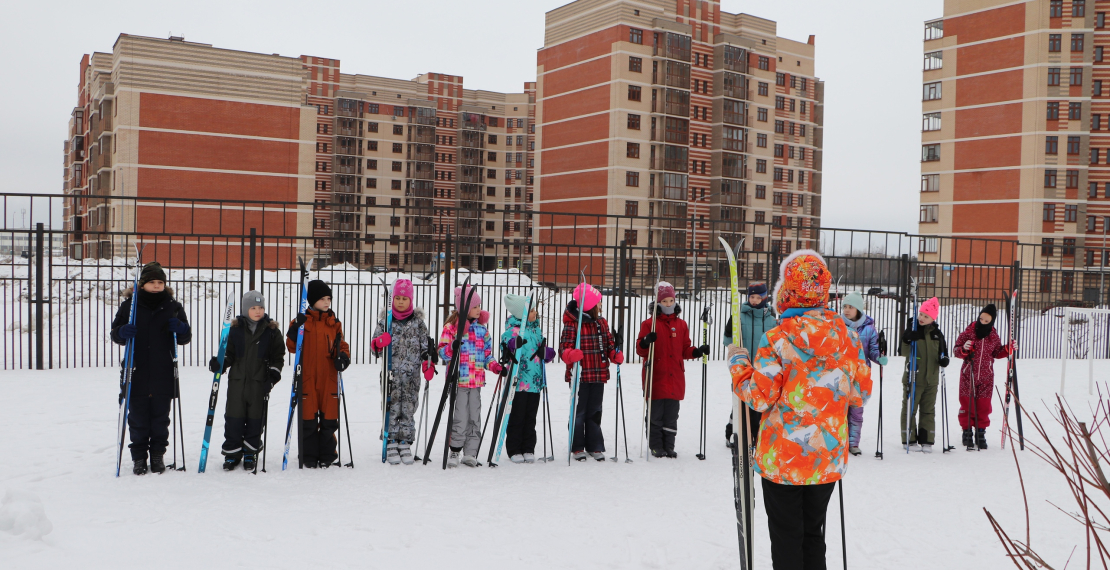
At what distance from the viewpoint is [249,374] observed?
607cm

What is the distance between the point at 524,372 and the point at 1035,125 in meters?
47.0

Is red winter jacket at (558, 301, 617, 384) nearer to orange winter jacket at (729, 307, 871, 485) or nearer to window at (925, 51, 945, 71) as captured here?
orange winter jacket at (729, 307, 871, 485)

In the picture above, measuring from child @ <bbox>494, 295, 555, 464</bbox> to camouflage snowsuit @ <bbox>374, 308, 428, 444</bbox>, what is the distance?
80 cm

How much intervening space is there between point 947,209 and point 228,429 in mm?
50115

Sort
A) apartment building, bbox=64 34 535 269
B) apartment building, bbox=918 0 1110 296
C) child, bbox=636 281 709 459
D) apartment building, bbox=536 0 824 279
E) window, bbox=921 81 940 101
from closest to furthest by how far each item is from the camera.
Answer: child, bbox=636 281 709 459, apartment building, bbox=64 34 535 269, apartment building, bbox=918 0 1110 296, window, bbox=921 81 940 101, apartment building, bbox=536 0 824 279

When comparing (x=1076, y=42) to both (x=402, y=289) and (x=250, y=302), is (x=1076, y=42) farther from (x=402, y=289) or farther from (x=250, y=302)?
(x=250, y=302)

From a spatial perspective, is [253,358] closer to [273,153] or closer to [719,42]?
[273,153]

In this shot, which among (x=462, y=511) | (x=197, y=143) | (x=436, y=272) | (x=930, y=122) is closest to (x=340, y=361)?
(x=462, y=511)

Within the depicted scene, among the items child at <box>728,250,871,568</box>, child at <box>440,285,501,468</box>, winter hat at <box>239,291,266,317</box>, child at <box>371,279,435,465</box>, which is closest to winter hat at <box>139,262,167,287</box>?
winter hat at <box>239,291,266,317</box>

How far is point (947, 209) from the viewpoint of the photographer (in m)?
47.0

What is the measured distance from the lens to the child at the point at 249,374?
19.9 feet

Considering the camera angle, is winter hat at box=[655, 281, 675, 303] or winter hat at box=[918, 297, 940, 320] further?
winter hat at box=[918, 297, 940, 320]

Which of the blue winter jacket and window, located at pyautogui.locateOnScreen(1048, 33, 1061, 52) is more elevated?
window, located at pyautogui.locateOnScreen(1048, 33, 1061, 52)

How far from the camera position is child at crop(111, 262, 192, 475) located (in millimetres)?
5883
